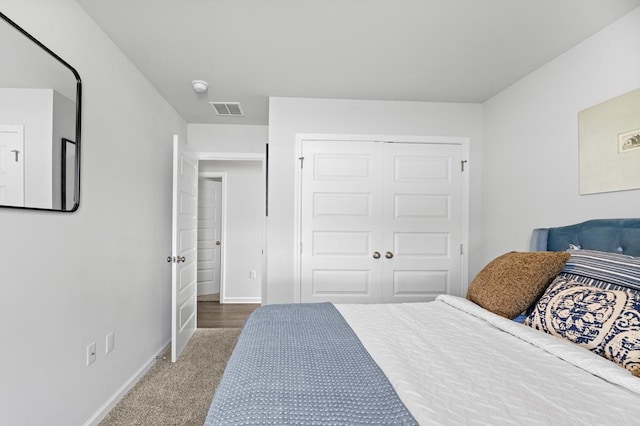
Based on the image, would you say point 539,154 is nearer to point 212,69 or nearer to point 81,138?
point 212,69

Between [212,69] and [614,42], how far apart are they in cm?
259

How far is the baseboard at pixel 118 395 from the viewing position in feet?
6.29

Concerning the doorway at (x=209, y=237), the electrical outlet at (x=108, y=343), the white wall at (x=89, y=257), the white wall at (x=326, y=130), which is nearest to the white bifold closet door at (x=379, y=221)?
the white wall at (x=326, y=130)

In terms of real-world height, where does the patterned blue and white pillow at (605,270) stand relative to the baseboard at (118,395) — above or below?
above

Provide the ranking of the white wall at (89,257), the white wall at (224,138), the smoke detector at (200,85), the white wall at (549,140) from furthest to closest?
the white wall at (224,138) → the smoke detector at (200,85) → the white wall at (549,140) → the white wall at (89,257)

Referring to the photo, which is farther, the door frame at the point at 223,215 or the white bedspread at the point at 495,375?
the door frame at the point at 223,215

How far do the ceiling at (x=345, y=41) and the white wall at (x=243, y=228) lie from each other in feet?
6.98

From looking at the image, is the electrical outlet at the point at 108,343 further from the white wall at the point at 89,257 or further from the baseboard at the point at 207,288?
the baseboard at the point at 207,288

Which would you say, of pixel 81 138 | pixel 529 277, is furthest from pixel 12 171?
pixel 529 277

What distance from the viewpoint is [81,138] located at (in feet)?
5.82

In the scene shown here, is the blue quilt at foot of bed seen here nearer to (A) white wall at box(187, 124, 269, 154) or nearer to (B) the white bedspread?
(B) the white bedspread

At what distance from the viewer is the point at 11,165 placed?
127 centimetres

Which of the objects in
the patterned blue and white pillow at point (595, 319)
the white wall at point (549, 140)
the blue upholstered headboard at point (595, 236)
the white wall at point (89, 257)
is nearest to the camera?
the patterned blue and white pillow at point (595, 319)

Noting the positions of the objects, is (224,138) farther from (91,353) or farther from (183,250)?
(91,353)
